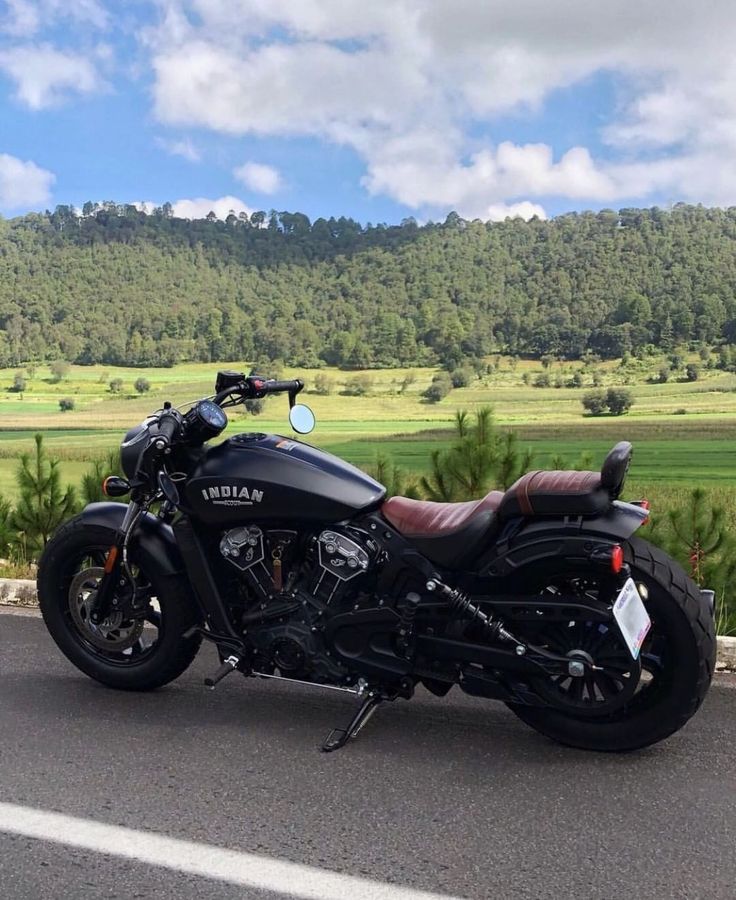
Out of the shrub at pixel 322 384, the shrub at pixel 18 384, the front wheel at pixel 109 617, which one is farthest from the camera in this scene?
the shrub at pixel 18 384

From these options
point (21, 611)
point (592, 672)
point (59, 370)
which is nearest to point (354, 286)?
point (59, 370)

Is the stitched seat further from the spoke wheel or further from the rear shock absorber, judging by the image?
the spoke wheel

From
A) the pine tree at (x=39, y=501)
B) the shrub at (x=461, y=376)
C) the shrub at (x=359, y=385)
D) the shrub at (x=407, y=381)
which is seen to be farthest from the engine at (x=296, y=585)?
the shrub at (x=461, y=376)

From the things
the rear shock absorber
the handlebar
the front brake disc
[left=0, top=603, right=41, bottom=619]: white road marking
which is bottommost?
[left=0, top=603, right=41, bottom=619]: white road marking

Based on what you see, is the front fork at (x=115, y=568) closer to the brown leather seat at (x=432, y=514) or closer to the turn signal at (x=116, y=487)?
the turn signal at (x=116, y=487)

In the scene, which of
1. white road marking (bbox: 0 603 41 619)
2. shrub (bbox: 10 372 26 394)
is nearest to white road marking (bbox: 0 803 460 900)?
white road marking (bbox: 0 603 41 619)

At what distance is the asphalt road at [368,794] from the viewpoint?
2352mm

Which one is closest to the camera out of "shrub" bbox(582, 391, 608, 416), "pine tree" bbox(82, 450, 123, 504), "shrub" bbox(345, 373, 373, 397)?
"pine tree" bbox(82, 450, 123, 504)

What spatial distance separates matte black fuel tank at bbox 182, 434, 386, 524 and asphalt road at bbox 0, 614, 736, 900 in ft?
2.89

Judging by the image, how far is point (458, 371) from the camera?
41.3 feet

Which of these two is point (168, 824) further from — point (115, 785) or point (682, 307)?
point (682, 307)

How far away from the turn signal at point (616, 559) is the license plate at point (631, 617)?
8 centimetres

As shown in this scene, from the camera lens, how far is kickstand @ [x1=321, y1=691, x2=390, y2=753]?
3.19 meters

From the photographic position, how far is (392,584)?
322 cm
